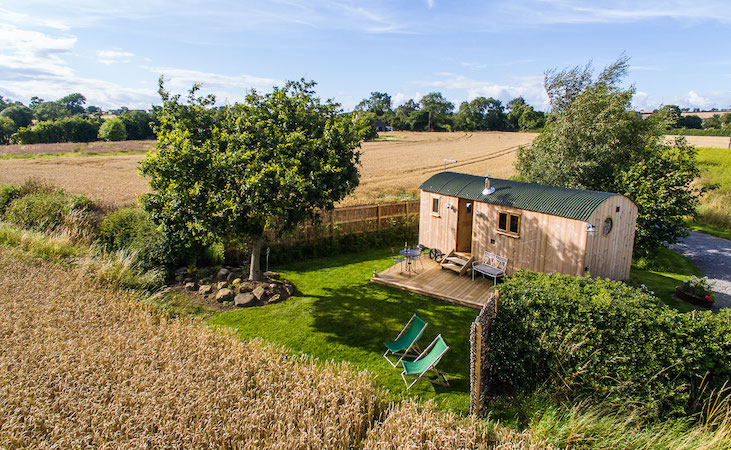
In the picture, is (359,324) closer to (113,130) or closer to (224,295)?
(224,295)

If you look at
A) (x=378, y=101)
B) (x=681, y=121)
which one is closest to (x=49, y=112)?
(x=378, y=101)

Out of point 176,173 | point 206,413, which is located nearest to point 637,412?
point 206,413

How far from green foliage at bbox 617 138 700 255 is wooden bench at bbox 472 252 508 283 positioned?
551 centimetres

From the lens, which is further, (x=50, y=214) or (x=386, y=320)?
(x=50, y=214)

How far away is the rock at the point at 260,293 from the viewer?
10.9 m

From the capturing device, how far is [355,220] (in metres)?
15.9

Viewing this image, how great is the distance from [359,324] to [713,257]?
574 inches

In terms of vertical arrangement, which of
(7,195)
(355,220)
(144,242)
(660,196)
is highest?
(660,196)

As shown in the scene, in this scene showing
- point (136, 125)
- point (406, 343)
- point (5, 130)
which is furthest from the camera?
point (136, 125)

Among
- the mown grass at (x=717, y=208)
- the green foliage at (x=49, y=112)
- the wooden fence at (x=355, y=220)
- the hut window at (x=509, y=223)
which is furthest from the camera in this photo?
the green foliage at (x=49, y=112)

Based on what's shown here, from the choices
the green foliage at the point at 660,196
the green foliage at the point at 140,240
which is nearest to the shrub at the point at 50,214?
the green foliage at the point at 140,240

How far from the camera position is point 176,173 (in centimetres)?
956

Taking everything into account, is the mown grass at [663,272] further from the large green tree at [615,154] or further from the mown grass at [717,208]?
the mown grass at [717,208]

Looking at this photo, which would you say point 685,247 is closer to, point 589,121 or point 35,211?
point 589,121
